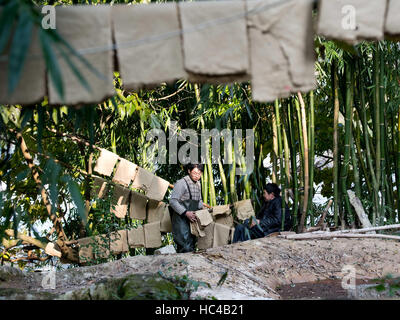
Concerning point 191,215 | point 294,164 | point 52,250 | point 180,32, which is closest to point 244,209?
point 191,215

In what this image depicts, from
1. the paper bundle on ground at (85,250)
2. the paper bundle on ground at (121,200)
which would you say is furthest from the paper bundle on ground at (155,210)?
the paper bundle on ground at (85,250)

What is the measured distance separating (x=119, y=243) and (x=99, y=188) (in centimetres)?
61

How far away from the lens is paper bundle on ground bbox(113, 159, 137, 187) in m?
6.06

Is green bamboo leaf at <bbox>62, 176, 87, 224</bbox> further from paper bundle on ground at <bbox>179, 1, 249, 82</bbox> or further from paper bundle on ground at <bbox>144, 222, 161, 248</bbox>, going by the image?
paper bundle on ground at <bbox>144, 222, 161, 248</bbox>

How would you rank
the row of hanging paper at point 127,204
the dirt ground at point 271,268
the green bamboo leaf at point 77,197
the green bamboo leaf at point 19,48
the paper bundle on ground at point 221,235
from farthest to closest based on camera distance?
the paper bundle on ground at point 221,235 → the row of hanging paper at point 127,204 → the dirt ground at point 271,268 → the green bamboo leaf at point 77,197 → the green bamboo leaf at point 19,48

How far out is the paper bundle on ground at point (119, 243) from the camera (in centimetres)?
613

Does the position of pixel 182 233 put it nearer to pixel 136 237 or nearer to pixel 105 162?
pixel 136 237

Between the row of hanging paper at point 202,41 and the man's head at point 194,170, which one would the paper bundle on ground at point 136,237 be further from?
the row of hanging paper at point 202,41

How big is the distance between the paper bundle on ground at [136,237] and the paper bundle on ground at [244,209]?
1.03 meters

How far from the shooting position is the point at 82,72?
2.58 m

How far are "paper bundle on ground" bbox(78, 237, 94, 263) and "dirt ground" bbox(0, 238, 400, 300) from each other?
1.02 m

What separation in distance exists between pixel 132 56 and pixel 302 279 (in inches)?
118

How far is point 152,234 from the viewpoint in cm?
631

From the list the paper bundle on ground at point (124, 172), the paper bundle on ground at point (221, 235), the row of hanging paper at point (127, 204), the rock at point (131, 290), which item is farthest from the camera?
the paper bundle on ground at point (221, 235)
